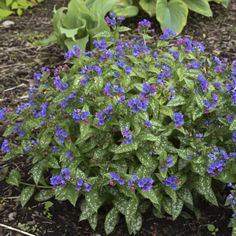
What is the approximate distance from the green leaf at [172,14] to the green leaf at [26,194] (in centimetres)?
260

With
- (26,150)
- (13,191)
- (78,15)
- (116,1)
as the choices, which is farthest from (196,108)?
(116,1)

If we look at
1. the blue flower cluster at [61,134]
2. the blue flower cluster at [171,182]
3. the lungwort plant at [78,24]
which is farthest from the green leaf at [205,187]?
the lungwort plant at [78,24]

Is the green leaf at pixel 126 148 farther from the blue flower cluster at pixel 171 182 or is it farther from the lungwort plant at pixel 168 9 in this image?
the lungwort plant at pixel 168 9

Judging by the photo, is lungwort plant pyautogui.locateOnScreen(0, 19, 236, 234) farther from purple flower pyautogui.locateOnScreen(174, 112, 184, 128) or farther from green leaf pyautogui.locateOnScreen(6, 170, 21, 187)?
green leaf pyautogui.locateOnScreen(6, 170, 21, 187)

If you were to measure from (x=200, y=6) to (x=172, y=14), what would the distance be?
47 cm

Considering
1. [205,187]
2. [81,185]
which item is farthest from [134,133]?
[205,187]

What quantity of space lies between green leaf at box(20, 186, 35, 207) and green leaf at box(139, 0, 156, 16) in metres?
2.86

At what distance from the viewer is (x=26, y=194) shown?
293 cm

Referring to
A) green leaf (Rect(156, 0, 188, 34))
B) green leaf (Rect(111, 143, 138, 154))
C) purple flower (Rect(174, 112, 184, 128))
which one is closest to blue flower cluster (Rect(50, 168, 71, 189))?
green leaf (Rect(111, 143, 138, 154))

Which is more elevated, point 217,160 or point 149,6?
point 217,160

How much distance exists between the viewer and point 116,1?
4879 millimetres

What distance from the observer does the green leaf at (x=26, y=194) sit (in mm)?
2900

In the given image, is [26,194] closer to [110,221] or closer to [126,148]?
[110,221]

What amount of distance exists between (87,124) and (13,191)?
0.97 metres
